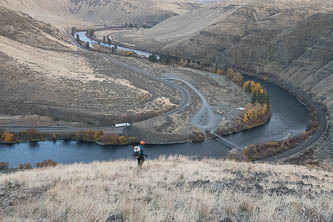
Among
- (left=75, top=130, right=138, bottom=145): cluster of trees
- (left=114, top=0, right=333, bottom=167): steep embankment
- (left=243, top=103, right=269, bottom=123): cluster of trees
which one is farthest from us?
(left=114, top=0, right=333, bottom=167): steep embankment

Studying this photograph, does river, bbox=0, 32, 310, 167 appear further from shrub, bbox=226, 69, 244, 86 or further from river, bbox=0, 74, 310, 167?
shrub, bbox=226, 69, 244, 86

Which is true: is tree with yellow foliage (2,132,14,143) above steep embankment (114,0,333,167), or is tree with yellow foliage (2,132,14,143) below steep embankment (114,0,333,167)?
below

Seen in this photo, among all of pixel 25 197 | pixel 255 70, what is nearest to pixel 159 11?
pixel 255 70

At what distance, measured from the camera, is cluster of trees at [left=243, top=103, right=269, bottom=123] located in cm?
3944

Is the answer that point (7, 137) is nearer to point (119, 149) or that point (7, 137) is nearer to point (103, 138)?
point (103, 138)

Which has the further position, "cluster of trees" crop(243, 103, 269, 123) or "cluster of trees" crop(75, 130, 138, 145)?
"cluster of trees" crop(243, 103, 269, 123)

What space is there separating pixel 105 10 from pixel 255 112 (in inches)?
5913

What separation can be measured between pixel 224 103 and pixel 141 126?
15703 mm

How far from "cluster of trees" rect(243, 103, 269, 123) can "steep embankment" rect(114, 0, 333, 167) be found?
855 cm

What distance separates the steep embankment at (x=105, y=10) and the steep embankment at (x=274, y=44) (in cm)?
5852

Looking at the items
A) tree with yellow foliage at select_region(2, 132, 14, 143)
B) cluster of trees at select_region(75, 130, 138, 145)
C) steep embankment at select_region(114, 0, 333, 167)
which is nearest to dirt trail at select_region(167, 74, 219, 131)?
cluster of trees at select_region(75, 130, 138, 145)

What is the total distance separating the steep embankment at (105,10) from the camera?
15288 centimetres

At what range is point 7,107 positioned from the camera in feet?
125

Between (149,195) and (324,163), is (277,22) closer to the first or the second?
(324,163)
